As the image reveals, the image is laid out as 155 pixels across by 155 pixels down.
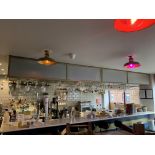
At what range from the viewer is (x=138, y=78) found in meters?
4.90

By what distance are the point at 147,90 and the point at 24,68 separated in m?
4.02

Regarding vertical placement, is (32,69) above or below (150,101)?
above

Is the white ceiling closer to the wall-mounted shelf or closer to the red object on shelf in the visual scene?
the red object on shelf

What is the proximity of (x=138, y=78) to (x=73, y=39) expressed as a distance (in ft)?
10.7

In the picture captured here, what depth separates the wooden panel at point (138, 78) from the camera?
4.69m

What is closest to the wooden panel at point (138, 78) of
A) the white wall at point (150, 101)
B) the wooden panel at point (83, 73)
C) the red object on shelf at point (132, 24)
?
the white wall at point (150, 101)

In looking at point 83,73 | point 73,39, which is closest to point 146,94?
point 83,73

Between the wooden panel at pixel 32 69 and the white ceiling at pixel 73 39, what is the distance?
0.15 m

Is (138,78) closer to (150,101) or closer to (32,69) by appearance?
(150,101)

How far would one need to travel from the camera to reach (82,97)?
4125 mm

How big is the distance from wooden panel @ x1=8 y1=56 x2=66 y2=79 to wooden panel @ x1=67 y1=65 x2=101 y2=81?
176 mm

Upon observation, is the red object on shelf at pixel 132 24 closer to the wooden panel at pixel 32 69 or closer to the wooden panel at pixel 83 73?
the wooden panel at pixel 32 69
